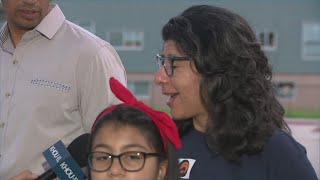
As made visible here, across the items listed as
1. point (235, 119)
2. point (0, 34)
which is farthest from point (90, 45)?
point (235, 119)

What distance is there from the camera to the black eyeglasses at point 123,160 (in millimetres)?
1947

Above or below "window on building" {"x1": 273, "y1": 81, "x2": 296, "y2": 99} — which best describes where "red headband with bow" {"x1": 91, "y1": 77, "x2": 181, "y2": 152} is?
above

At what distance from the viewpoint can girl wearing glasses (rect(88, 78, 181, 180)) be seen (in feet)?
6.41

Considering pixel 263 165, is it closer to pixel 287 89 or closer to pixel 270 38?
pixel 270 38

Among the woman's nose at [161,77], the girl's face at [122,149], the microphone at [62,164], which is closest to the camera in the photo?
the girl's face at [122,149]

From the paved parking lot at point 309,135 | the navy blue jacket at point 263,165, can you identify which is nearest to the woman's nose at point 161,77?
A: the navy blue jacket at point 263,165

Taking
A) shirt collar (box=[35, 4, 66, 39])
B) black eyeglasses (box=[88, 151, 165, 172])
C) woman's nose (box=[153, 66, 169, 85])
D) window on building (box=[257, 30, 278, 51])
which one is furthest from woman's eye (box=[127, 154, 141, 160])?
window on building (box=[257, 30, 278, 51])

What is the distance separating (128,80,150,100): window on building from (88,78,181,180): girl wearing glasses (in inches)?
1160

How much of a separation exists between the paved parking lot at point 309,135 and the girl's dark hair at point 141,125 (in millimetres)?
9760

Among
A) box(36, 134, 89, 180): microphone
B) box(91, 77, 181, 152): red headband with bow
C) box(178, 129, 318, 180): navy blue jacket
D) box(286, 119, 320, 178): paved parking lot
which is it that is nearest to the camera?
box(91, 77, 181, 152): red headband with bow

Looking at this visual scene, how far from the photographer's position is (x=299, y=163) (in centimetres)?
242

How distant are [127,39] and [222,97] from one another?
95.9 feet

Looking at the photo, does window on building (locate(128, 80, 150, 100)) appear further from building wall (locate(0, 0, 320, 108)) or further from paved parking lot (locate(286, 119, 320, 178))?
paved parking lot (locate(286, 119, 320, 178))

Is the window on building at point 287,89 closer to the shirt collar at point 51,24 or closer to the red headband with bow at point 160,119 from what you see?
the shirt collar at point 51,24
